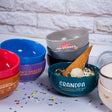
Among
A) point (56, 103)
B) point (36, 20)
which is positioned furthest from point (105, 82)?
point (36, 20)

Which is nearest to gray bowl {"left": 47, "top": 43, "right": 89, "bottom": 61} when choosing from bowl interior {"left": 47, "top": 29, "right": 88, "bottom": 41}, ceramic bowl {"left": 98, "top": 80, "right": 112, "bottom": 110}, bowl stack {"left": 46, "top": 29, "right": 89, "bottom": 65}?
bowl stack {"left": 46, "top": 29, "right": 89, "bottom": 65}

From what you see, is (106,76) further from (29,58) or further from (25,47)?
(25,47)

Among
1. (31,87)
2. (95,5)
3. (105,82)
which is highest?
(95,5)

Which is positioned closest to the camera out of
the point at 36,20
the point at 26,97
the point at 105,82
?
the point at 105,82

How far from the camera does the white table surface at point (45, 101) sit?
70cm

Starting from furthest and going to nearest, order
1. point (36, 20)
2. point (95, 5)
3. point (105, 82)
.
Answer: point (36, 20) < point (95, 5) < point (105, 82)

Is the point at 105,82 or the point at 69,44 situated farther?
the point at 69,44

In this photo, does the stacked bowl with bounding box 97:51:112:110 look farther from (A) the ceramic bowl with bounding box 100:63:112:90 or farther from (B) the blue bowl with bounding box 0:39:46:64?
(B) the blue bowl with bounding box 0:39:46:64

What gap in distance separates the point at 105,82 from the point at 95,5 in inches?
19.5

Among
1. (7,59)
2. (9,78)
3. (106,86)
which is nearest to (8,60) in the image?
(7,59)

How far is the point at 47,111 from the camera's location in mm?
684

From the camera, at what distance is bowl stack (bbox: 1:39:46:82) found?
2.69ft

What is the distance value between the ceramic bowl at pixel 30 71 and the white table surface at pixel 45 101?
0.03m

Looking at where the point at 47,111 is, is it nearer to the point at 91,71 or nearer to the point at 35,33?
the point at 91,71
